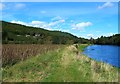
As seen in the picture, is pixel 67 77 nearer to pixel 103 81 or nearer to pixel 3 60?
pixel 103 81

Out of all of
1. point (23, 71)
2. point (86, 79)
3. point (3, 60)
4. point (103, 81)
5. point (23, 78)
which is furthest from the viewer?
point (3, 60)

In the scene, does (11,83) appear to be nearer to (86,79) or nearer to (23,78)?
(23,78)

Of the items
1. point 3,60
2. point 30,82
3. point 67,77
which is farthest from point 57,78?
point 3,60

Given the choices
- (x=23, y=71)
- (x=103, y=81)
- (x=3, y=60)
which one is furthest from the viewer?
(x=3, y=60)

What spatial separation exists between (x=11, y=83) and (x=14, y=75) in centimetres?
281

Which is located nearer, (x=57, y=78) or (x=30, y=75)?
(x=57, y=78)

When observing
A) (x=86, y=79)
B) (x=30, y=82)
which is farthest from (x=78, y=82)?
(x=30, y=82)

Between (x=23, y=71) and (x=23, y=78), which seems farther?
(x=23, y=71)

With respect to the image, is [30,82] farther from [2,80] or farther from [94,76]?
[94,76]

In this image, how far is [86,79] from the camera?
49.0ft

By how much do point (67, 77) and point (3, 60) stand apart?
10.0 m

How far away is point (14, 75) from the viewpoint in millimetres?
17312

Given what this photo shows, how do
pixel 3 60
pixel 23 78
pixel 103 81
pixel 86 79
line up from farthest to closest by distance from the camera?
pixel 3 60 < pixel 23 78 < pixel 86 79 < pixel 103 81

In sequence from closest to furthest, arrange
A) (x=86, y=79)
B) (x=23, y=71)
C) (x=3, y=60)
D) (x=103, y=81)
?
(x=103, y=81), (x=86, y=79), (x=23, y=71), (x=3, y=60)
